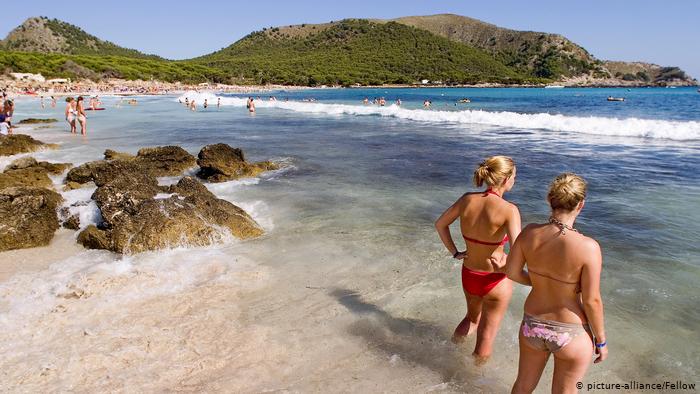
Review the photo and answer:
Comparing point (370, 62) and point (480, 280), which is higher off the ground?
point (370, 62)

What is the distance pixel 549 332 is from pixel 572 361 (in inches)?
9.1

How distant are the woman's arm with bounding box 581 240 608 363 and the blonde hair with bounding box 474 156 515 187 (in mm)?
990

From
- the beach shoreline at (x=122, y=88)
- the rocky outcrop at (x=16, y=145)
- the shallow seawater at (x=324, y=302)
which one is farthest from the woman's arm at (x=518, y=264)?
the beach shoreline at (x=122, y=88)

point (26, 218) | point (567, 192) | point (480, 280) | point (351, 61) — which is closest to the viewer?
point (567, 192)

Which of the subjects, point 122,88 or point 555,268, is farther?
point 122,88

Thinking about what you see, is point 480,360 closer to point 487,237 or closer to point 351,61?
point 487,237

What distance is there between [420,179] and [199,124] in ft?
70.0

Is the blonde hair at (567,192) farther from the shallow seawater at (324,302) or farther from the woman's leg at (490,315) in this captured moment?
the shallow seawater at (324,302)

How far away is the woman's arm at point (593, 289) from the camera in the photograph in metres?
2.57

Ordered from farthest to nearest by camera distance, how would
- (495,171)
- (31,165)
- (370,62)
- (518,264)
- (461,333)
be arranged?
(370,62) → (31,165) → (461,333) → (495,171) → (518,264)

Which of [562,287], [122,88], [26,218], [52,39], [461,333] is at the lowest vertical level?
[461,333]

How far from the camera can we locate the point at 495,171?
11.4 ft

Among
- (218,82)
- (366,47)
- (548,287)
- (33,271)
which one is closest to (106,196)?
(33,271)

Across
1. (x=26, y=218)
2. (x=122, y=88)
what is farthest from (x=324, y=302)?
(x=122, y=88)
